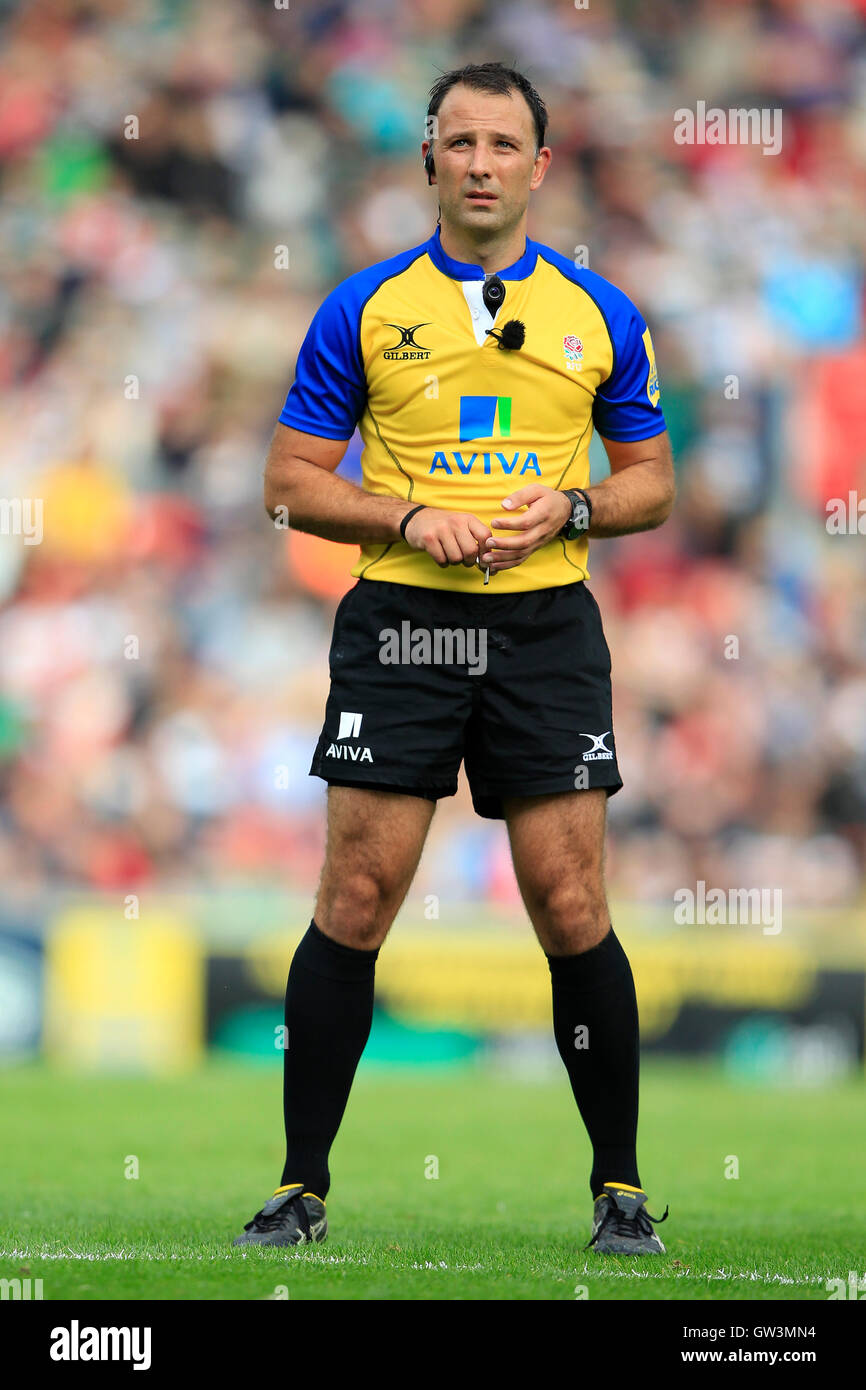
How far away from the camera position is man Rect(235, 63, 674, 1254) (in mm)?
4145

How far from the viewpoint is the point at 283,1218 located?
4.05 m

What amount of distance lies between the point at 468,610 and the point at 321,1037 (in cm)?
97

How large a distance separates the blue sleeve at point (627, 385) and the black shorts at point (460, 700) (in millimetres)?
473

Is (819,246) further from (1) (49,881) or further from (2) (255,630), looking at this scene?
(1) (49,881)

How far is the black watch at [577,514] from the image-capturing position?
13.7 ft

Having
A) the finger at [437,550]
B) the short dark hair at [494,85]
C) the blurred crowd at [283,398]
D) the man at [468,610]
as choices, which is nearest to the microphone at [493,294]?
the man at [468,610]

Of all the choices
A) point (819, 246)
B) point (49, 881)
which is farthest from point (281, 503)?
point (819, 246)

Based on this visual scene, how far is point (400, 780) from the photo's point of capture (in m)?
4.10

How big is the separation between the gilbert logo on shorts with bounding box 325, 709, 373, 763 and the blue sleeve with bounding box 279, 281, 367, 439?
63 cm

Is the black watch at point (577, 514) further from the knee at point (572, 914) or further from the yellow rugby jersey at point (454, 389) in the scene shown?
the knee at point (572, 914)

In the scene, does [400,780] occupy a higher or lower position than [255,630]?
lower

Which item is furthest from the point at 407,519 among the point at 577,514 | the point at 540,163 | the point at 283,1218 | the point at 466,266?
the point at 283,1218

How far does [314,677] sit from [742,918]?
309 centimetres
